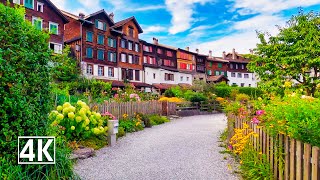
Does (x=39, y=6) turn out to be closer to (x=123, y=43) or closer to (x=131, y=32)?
(x=123, y=43)

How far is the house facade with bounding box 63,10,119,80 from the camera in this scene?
122 ft

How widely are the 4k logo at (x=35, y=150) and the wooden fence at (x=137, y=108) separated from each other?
812 centimetres

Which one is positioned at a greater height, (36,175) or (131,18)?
(131,18)

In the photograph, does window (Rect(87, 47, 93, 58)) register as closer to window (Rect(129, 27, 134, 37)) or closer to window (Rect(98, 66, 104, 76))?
window (Rect(98, 66, 104, 76))

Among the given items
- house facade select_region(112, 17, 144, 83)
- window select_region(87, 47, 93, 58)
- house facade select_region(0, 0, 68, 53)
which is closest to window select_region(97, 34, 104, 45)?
window select_region(87, 47, 93, 58)

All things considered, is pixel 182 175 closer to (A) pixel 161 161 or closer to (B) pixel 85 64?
(A) pixel 161 161

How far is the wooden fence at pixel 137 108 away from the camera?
13.5 m

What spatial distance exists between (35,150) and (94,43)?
1431 inches

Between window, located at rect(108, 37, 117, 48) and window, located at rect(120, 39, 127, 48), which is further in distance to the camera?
window, located at rect(120, 39, 127, 48)

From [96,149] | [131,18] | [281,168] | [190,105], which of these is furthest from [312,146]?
[131,18]

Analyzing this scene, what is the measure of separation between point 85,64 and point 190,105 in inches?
644

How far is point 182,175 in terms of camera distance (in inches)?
242

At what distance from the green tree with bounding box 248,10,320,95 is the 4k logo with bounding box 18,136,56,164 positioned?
55.2 feet

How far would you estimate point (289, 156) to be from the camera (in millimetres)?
4562
